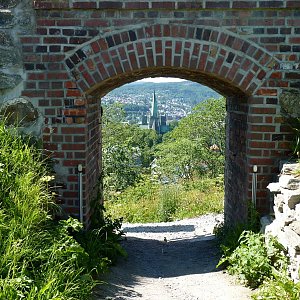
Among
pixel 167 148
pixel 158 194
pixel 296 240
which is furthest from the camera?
pixel 167 148

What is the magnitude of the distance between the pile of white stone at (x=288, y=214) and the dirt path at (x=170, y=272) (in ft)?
1.94

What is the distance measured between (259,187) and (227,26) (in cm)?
171

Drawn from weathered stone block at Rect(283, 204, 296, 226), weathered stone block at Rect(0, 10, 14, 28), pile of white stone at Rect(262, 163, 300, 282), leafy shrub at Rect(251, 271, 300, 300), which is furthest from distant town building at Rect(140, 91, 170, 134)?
leafy shrub at Rect(251, 271, 300, 300)

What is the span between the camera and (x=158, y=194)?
485 inches

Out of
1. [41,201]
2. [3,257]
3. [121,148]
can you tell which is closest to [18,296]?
[3,257]

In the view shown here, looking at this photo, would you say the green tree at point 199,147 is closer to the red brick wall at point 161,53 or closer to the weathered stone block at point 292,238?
the red brick wall at point 161,53

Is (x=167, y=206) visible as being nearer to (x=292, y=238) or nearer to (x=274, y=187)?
(x=274, y=187)

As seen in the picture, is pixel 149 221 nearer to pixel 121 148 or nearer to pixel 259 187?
pixel 259 187

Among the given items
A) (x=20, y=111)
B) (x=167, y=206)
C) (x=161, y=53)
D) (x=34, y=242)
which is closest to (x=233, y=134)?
(x=161, y=53)

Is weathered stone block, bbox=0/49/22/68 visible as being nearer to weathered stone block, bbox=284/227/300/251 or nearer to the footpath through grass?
the footpath through grass

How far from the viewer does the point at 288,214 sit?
4.26m

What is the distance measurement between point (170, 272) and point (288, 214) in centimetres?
177

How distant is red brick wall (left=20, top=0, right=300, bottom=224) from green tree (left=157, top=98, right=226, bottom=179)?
47.5 ft

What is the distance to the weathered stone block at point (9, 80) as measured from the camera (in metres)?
5.09
